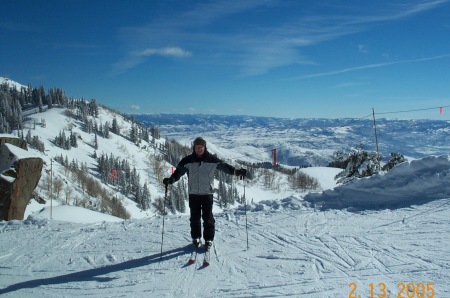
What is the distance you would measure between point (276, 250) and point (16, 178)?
33.4ft

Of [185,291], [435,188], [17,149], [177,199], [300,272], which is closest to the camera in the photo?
[185,291]

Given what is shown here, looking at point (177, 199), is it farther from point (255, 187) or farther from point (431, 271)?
point (431, 271)

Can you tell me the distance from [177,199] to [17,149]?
6845 centimetres

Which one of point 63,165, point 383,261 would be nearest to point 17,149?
point 383,261

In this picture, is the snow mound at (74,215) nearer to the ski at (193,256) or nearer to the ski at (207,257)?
the ski at (193,256)

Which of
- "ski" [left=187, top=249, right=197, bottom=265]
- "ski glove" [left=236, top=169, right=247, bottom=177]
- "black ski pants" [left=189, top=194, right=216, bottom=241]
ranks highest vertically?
"ski glove" [left=236, top=169, right=247, bottom=177]

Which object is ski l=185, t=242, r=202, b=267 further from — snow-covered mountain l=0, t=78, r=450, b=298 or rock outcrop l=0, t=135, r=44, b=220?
rock outcrop l=0, t=135, r=44, b=220

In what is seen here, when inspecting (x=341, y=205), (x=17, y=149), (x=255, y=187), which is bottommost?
(x=255, y=187)

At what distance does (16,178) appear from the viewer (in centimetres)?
1188

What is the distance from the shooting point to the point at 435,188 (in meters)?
9.23

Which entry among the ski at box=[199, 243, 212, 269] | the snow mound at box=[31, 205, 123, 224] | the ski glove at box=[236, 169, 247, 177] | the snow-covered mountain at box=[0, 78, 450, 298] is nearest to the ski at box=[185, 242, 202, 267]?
the snow-covered mountain at box=[0, 78, 450, 298]

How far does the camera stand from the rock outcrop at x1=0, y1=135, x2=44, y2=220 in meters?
11.4

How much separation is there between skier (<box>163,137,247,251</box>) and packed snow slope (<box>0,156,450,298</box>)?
486 mm

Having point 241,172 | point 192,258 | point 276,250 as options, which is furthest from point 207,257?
point 241,172
